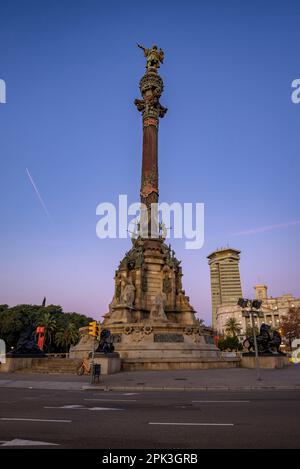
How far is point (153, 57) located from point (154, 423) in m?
48.7

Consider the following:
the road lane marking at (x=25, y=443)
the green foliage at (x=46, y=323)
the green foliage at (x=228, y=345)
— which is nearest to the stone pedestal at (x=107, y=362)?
the road lane marking at (x=25, y=443)

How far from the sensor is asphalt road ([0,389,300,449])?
19.6ft

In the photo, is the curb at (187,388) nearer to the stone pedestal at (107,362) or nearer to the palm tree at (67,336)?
the stone pedestal at (107,362)

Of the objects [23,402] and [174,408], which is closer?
[174,408]

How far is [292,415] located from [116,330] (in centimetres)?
2178

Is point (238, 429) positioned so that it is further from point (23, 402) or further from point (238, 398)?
Result: point (23, 402)

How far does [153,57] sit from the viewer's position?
47.1 metres

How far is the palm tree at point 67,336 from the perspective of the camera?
6962cm

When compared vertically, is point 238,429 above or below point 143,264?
below

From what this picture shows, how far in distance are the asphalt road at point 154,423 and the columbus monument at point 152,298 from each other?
48.0 ft

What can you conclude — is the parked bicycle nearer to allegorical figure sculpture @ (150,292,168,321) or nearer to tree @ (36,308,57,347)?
allegorical figure sculpture @ (150,292,168,321)

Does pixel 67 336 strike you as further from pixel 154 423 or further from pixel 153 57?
pixel 154 423
